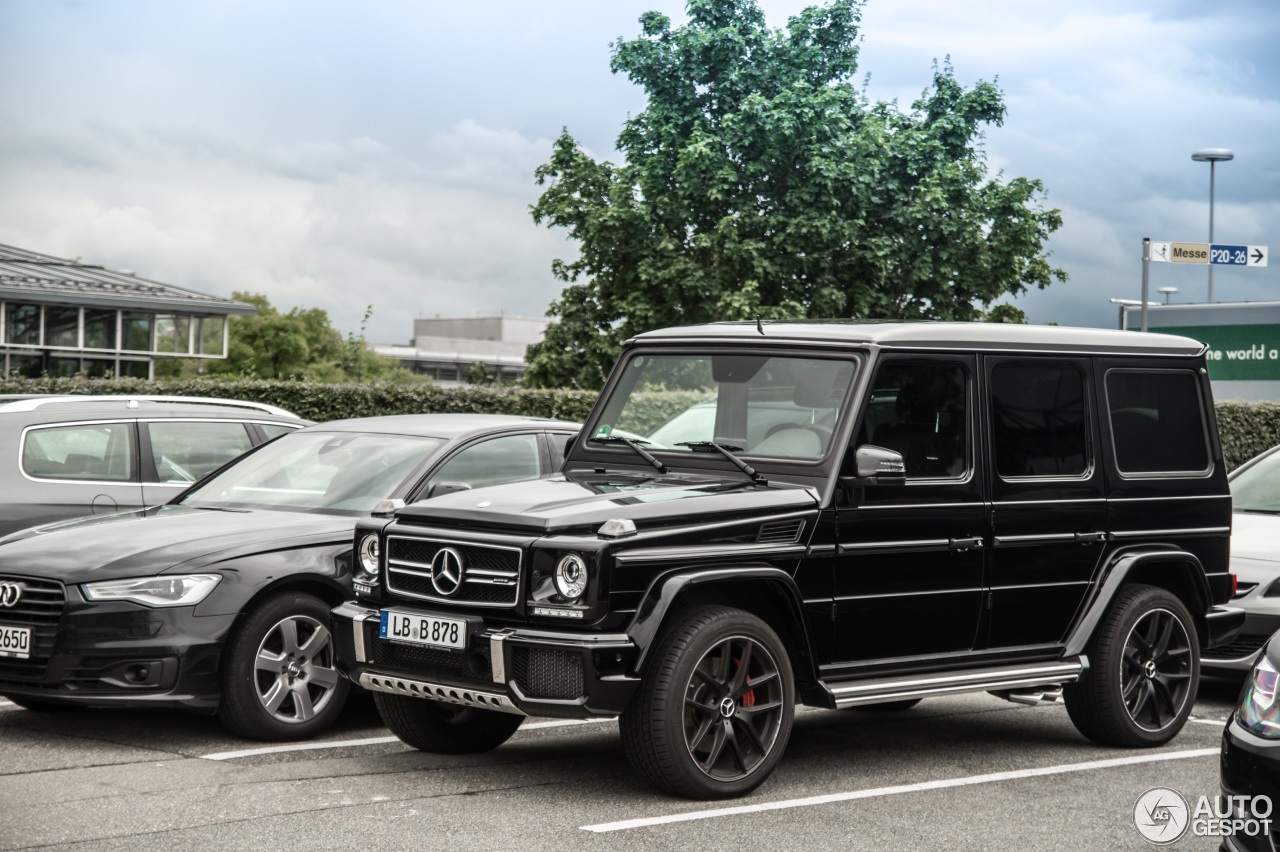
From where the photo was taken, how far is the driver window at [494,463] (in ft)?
28.5

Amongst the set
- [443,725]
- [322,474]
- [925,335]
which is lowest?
[443,725]

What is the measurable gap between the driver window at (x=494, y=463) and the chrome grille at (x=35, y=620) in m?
1.94

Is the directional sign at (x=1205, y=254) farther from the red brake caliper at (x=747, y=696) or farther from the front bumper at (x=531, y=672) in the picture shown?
the front bumper at (x=531, y=672)

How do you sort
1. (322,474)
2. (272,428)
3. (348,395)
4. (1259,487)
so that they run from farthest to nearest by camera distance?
(348,395) → (1259,487) → (272,428) → (322,474)

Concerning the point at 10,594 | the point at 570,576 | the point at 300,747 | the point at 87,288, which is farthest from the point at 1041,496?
the point at 87,288

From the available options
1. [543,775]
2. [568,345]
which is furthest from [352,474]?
[568,345]

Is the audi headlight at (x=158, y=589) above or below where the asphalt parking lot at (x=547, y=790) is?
above

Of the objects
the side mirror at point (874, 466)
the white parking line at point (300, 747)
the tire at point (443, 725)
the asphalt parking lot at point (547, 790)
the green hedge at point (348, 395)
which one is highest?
the green hedge at point (348, 395)

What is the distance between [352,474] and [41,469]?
2533mm

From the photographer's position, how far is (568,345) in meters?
38.5

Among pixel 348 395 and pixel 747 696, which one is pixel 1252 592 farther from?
pixel 348 395

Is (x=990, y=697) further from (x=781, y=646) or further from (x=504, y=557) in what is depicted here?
(x=504, y=557)

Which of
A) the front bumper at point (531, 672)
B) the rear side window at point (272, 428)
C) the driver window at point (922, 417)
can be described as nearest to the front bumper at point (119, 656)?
the front bumper at point (531, 672)

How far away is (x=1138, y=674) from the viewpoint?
314 inches
